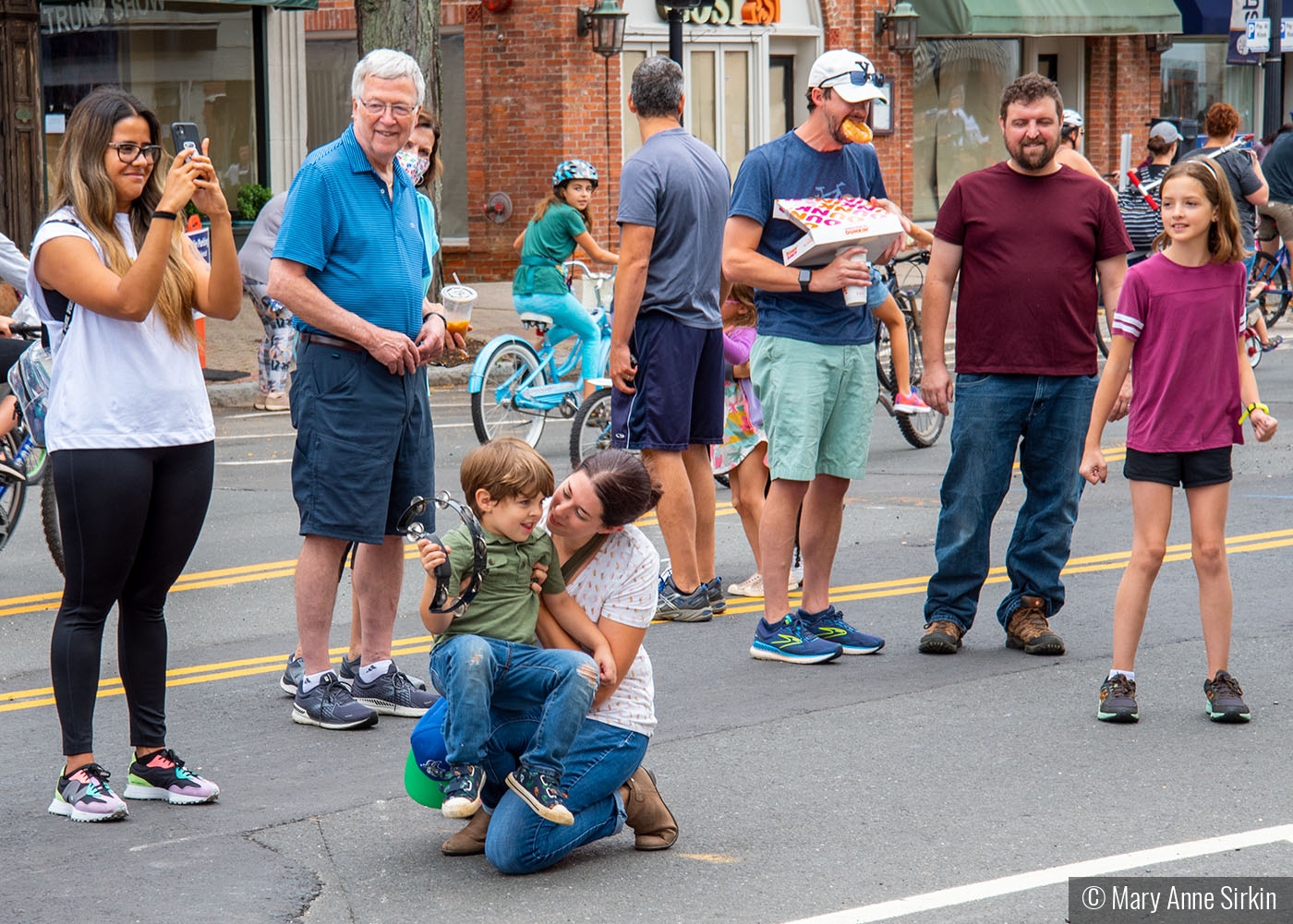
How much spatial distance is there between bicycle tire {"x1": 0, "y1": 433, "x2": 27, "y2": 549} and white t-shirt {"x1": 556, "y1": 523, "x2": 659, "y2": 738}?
444 centimetres

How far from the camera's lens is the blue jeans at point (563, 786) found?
170 inches

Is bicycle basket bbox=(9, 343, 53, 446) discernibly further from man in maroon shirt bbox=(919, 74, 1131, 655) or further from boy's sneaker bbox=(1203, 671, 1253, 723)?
boy's sneaker bbox=(1203, 671, 1253, 723)

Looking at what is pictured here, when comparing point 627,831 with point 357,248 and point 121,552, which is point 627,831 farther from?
point 357,248

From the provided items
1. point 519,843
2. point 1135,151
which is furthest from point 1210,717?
point 1135,151

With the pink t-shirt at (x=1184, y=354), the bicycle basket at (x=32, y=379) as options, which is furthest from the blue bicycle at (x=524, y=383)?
the pink t-shirt at (x=1184, y=354)

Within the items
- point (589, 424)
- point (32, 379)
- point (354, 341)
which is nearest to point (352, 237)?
point (354, 341)

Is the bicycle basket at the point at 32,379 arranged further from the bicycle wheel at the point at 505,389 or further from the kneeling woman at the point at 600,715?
the bicycle wheel at the point at 505,389

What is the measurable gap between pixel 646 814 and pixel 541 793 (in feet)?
1.35

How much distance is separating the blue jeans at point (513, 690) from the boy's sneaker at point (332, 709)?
4.66 ft

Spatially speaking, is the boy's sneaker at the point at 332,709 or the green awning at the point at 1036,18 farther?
the green awning at the point at 1036,18

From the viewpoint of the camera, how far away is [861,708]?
5.87 m

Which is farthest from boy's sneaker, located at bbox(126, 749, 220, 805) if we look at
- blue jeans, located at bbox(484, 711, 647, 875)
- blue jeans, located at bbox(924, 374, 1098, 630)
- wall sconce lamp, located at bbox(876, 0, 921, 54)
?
wall sconce lamp, located at bbox(876, 0, 921, 54)

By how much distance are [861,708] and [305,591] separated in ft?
6.11

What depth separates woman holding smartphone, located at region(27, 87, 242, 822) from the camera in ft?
15.5
